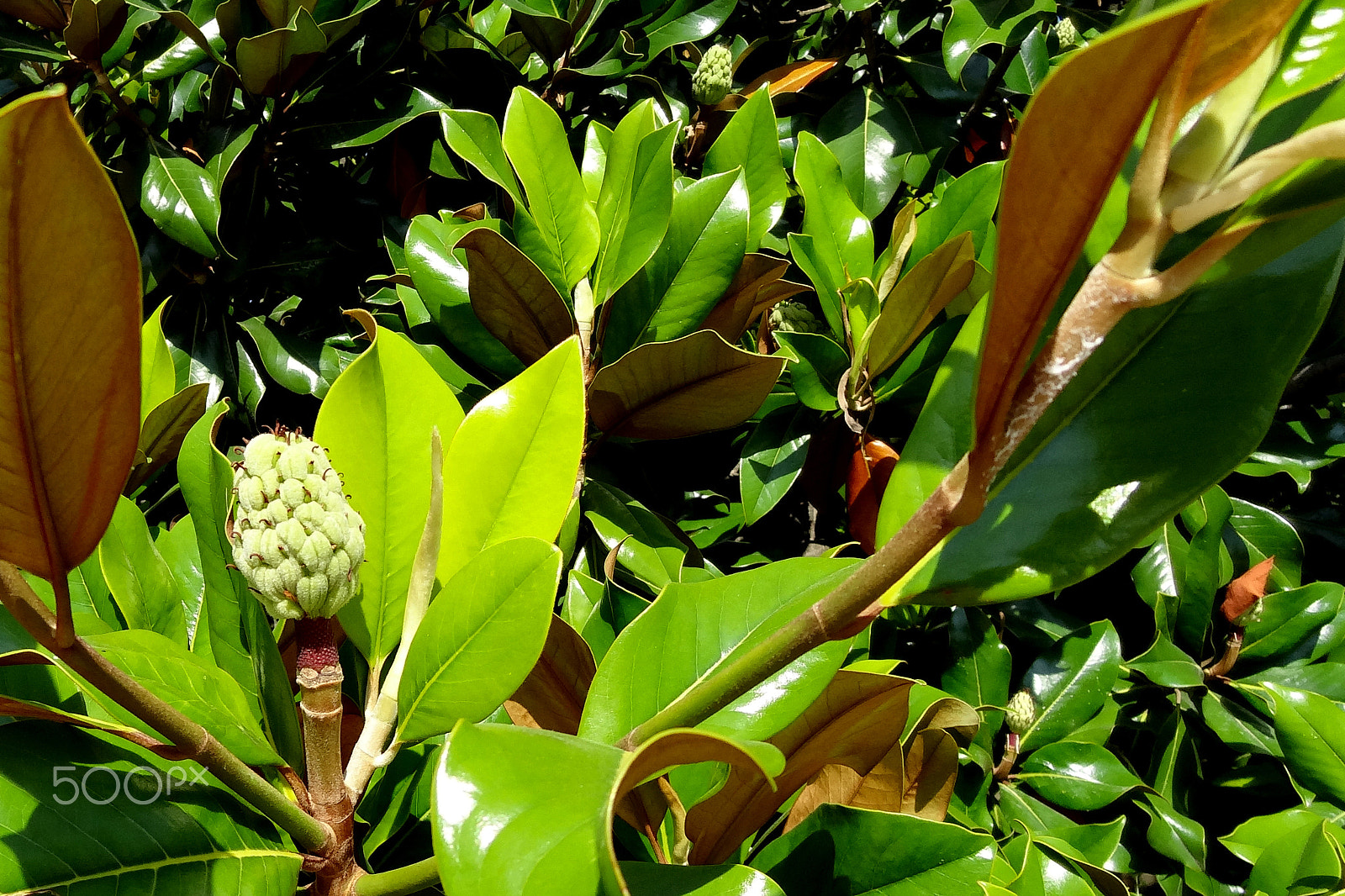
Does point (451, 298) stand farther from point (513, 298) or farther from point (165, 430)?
point (165, 430)

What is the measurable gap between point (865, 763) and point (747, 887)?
0.25 meters

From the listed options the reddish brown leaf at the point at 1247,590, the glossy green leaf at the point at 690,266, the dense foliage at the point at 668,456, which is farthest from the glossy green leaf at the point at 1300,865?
the glossy green leaf at the point at 690,266

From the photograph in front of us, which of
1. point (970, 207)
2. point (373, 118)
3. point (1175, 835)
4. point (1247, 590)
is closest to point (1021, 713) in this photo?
point (1175, 835)

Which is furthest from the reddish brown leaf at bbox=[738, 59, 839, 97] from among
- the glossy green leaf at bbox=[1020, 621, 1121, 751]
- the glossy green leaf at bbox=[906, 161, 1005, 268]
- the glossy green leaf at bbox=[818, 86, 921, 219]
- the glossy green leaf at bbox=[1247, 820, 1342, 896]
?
the glossy green leaf at bbox=[1247, 820, 1342, 896]

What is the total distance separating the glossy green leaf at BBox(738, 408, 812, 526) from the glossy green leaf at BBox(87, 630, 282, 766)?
83cm

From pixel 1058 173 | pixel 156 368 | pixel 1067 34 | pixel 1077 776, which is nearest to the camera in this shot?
pixel 1058 173

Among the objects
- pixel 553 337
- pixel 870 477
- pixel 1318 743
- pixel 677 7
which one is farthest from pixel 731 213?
pixel 1318 743

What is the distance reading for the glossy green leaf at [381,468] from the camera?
74cm

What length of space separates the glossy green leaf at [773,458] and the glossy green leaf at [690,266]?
29 centimetres

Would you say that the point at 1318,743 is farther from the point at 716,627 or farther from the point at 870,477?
the point at 716,627

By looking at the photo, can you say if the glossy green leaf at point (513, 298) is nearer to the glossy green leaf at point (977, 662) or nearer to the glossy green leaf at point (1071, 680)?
the glossy green leaf at point (977, 662)

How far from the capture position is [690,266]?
124cm

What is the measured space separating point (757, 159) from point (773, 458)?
1.55ft

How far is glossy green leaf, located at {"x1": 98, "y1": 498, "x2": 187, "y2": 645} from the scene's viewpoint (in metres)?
0.78
